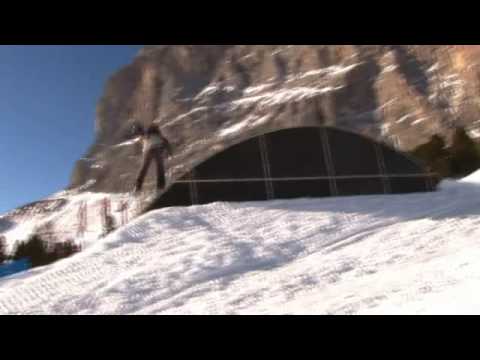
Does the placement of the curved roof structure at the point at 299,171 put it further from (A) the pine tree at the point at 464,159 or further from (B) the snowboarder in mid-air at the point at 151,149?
(A) the pine tree at the point at 464,159

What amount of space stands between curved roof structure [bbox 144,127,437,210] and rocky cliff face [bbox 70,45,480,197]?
36.6m

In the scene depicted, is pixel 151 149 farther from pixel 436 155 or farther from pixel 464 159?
pixel 436 155

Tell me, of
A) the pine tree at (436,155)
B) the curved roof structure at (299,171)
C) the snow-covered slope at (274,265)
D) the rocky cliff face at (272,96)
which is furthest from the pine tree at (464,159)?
the rocky cliff face at (272,96)

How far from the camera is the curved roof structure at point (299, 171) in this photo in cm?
927

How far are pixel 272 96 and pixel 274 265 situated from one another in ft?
210

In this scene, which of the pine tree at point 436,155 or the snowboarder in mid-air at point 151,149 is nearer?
the snowboarder in mid-air at point 151,149

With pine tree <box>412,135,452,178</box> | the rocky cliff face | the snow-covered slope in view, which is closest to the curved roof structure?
the snow-covered slope

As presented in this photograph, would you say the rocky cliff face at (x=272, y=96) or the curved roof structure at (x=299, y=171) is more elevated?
the rocky cliff face at (x=272, y=96)

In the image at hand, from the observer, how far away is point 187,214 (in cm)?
843

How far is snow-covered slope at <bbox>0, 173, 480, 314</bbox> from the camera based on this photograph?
4836 mm

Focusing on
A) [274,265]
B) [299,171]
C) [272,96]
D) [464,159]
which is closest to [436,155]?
[464,159]

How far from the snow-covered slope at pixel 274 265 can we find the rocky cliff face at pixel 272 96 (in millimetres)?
38674

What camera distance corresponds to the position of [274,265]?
633cm

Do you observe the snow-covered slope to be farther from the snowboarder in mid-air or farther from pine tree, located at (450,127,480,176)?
pine tree, located at (450,127,480,176)
